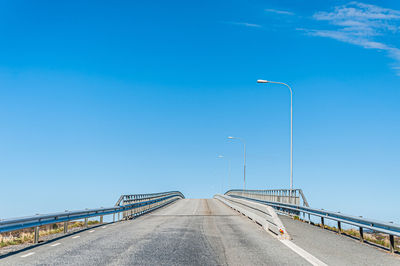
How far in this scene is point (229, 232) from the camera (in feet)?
50.0

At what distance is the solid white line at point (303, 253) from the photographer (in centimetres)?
925

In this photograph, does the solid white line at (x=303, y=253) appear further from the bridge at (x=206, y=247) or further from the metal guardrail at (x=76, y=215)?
the metal guardrail at (x=76, y=215)

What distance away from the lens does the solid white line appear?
9250 mm

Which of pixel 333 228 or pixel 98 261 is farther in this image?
pixel 333 228

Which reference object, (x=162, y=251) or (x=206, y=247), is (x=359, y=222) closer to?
(x=206, y=247)

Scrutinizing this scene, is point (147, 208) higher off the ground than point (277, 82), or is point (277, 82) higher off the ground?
point (277, 82)

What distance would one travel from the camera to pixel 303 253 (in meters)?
10.5

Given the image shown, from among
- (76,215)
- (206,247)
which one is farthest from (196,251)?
(76,215)

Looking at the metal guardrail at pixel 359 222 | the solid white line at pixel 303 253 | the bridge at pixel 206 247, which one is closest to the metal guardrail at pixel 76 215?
the bridge at pixel 206 247

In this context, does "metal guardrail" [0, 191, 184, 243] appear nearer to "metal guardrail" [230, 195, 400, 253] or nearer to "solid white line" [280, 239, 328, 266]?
"solid white line" [280, 239, 328, 266]

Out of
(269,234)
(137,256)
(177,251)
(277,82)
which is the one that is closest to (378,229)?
(269,234)

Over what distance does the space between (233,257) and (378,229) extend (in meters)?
4.86

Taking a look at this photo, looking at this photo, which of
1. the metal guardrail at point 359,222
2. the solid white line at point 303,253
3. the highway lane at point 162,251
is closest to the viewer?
the highway lane at point 162,251

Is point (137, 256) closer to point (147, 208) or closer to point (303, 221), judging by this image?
point (303, 221)
